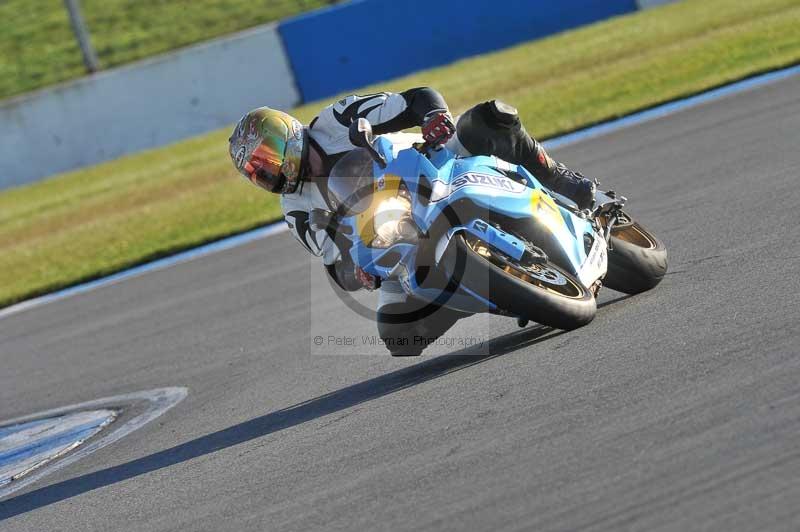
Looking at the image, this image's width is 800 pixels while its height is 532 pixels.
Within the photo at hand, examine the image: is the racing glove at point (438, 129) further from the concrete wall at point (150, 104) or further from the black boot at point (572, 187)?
the concrete wall at point (150, 104)

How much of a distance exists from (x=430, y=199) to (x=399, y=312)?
773 mm

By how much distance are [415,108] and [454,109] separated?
11.2 meters

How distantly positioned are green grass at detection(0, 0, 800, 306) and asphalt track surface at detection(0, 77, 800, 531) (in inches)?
187

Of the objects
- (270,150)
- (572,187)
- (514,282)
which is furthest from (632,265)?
(270,150)

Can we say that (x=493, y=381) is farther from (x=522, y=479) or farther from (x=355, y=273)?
(x=522, y=479)

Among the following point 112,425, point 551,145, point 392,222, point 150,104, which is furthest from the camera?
point 150,104

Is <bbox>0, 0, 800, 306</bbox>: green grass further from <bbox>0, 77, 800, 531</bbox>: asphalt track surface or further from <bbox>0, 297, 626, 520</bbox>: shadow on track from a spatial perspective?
<bbox>0, 297, 626, 520</bbox>: shadow on track

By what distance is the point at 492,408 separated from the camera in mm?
5035

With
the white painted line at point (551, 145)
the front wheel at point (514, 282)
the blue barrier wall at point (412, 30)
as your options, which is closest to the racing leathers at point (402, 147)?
the front wheel at point (514, 282)

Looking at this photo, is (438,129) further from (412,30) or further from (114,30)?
(114,30)

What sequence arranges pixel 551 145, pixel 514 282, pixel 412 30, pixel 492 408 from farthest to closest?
1. pixel 412 30
2. pixel 551 145
3. pixel 514 282
4. pixel 492 408

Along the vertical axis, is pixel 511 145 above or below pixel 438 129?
below

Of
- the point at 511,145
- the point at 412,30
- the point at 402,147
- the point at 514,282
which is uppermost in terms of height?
the point at 402,147

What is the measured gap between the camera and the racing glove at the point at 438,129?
18.8ft
